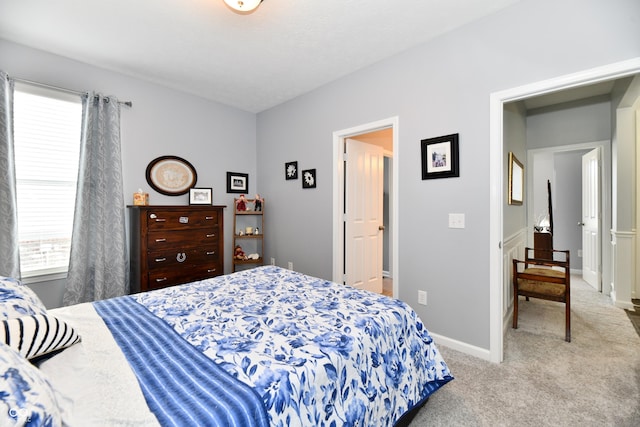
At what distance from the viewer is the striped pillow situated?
2.90 feet

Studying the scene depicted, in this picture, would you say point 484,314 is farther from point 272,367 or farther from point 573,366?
point 272,367

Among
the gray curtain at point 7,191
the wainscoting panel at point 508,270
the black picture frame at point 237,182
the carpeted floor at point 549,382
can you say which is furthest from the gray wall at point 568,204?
the gray curtain at point 7,191

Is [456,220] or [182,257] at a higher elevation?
[456,220]

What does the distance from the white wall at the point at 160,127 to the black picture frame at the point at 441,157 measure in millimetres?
2657

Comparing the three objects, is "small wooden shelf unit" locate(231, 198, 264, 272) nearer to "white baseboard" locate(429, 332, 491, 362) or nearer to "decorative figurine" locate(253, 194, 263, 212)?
"decorative figurine" locate(253, 194, 263, 212)

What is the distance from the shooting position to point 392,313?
150 centimetres

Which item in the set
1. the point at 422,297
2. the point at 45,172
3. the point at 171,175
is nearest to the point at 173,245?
the point at 171,175

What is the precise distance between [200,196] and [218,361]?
9.68ft

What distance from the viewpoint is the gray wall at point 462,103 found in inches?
72.8

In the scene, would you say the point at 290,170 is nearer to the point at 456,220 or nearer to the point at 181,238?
the point at 181,238

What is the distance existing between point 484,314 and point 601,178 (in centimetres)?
314

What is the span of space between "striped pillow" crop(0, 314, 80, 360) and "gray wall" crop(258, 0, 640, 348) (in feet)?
7.89

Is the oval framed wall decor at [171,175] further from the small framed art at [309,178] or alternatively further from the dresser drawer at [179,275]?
the small framed art at [309,178]

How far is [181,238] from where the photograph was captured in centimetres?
304
